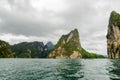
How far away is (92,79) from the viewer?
124 feet

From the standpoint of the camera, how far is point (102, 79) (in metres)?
38.2

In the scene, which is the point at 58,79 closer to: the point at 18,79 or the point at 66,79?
the point at 66,79

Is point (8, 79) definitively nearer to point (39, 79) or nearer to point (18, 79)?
point (18, 79)

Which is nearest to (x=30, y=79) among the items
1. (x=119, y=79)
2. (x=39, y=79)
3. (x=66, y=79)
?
(x=39, y=79)

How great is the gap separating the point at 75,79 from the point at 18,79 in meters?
10.6

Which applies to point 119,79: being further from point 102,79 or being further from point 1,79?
point 1,79

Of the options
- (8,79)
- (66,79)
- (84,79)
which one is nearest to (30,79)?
(8,79)

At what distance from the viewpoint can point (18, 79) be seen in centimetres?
3753

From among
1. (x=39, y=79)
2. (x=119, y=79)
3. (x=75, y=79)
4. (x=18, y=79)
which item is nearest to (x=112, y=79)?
(x=119, y=79)

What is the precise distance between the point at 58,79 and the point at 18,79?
7364mm

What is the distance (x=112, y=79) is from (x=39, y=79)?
44.8 feet

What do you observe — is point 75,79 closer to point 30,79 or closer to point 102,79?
point 102,79

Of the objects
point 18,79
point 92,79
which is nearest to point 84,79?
point 92,79

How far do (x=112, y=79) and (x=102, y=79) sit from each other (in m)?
1.87
